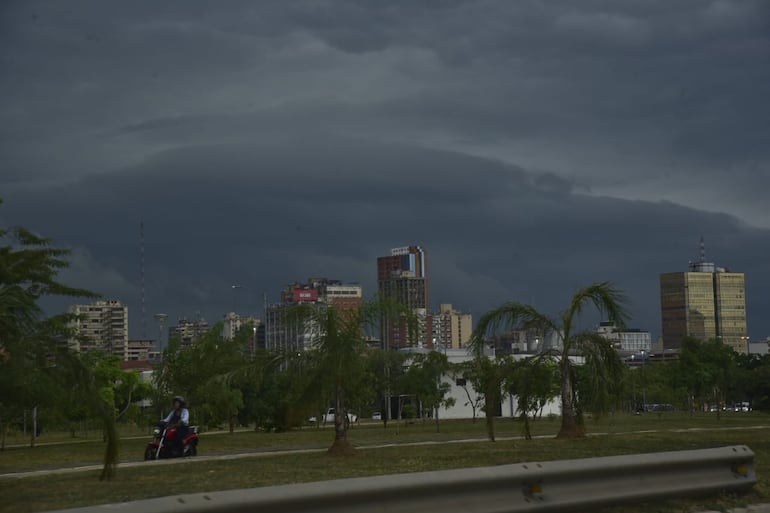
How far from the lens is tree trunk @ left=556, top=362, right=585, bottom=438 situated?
101 feet

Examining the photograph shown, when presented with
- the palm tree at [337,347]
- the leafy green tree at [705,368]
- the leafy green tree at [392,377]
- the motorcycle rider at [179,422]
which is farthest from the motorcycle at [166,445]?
the leafy green tree at [705,368]

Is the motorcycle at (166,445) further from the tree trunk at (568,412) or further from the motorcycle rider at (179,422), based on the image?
the tree trunk at (568,412)

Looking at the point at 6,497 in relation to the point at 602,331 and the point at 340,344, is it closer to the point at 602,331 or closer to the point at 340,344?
the point at 340,344

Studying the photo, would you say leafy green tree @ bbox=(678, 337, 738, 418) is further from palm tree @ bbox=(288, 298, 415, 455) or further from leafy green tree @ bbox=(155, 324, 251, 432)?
palm tree @ bbox=(288, 298, 415, 455)

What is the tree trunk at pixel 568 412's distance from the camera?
30.7 metres

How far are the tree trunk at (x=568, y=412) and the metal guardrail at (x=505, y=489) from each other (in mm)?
18633

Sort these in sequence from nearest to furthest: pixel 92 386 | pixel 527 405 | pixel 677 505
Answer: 1. pixel 677 505
2. pixel 92 386
3. pixel 527 405

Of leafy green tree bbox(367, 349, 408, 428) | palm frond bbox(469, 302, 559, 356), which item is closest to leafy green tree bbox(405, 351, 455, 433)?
leafy green tree bbox(367, 349, 408, 428)

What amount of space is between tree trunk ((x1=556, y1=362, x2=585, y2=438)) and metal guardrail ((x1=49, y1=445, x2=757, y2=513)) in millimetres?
18633

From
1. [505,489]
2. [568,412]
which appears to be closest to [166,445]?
[568,412]

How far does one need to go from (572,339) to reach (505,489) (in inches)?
823

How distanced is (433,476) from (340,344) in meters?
15.3

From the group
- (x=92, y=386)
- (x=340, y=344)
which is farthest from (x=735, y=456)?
(x=340, y=344)

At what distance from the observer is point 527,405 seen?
31750 mm
